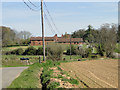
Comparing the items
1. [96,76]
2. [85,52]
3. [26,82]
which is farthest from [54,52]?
[26,82]

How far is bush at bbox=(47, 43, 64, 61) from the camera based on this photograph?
36312 millimetres

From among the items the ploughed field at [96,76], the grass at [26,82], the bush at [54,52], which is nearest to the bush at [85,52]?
the bush at [54,52]

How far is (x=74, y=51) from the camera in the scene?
181 ft

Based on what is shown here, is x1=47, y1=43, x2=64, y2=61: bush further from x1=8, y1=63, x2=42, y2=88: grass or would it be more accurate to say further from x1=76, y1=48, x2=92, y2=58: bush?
x1=8, y1=63, x2=42, y2=88: grass

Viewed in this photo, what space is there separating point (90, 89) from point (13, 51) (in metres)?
55.5

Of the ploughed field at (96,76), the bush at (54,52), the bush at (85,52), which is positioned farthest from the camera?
the bush at (85,52)

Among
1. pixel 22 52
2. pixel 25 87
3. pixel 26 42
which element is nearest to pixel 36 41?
pixel 26 42

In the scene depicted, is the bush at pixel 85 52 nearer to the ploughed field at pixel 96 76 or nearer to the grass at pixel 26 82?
the ploughed field at pixel 96 76

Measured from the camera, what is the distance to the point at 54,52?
119 feet

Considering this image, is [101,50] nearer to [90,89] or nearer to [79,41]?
[79,41]

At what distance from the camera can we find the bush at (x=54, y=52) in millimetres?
36312

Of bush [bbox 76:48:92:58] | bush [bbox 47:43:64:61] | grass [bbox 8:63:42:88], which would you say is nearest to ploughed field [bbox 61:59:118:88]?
grass [bbox 8:63:42:88]

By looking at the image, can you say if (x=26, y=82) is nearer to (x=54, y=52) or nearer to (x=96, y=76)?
(x=96, y=76)

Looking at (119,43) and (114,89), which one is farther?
(119,43)
